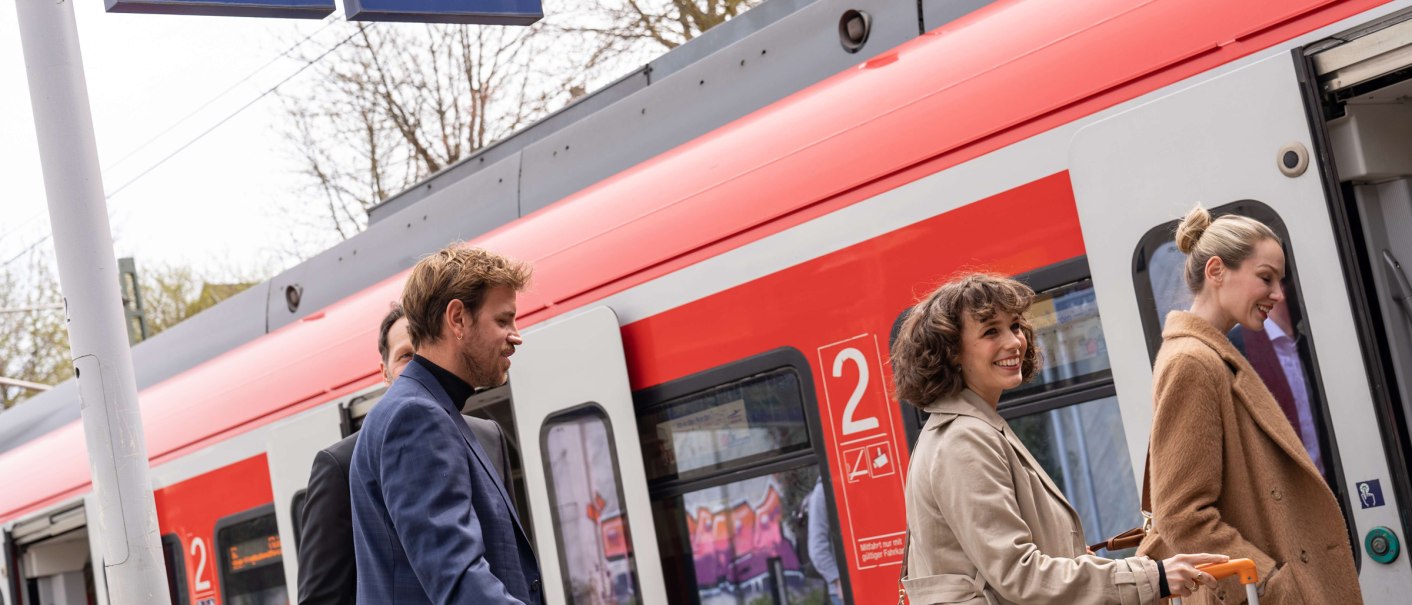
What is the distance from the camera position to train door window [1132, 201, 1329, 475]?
345 centimetres

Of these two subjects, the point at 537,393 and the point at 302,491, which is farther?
the point at 302,491

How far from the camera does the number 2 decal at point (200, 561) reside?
25.7 feet

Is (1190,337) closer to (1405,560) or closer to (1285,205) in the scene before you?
(1285,205)

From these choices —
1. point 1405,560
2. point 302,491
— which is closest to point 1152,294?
point 1405,560

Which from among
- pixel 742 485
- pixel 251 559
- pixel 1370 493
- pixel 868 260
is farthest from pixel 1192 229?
pixel 251 559

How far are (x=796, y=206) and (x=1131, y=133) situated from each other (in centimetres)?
123

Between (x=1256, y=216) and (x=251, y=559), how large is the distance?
5.35 metres

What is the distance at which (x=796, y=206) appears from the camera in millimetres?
4754

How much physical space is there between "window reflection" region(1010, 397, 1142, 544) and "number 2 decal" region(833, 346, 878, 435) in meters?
0.51

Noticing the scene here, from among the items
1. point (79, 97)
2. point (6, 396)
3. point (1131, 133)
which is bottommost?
point (1131, 133)

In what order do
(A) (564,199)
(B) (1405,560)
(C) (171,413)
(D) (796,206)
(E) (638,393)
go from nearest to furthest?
(B) (1405,560) → (D) (796,206) → (E) (638,393) → (A) (564,199) → (C) (171,413)

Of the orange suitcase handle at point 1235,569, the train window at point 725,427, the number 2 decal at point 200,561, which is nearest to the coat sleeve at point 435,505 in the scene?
the orange suitcase handle at point 1235,569

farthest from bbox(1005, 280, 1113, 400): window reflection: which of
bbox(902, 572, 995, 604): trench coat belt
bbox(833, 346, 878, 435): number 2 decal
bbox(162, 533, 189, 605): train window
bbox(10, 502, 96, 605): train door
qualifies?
bbox(10, 502, 96, 605): train door

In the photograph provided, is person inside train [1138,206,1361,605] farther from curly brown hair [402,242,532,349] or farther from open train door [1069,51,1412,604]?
curly brown hair [402,242,532,349]
